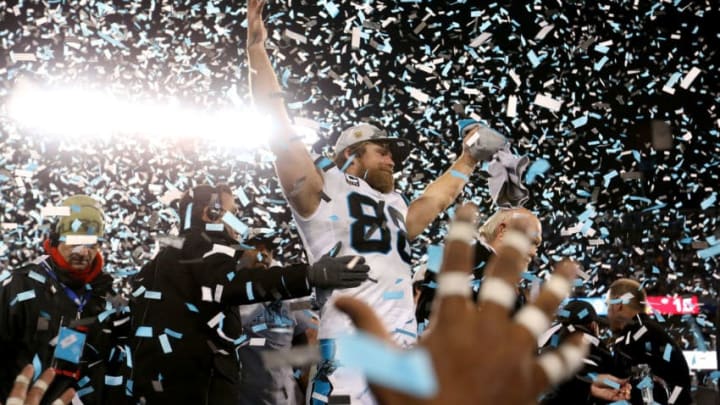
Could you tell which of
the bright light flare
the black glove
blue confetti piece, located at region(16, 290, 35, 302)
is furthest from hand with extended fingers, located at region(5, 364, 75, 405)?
the bright light flare

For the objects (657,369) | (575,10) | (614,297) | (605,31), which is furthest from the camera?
(605,31)

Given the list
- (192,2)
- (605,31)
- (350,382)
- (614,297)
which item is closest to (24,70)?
(192,2)

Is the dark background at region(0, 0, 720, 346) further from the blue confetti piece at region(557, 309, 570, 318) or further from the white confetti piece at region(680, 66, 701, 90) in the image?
the blue confetti piece at region(557, 309, 570, 318)

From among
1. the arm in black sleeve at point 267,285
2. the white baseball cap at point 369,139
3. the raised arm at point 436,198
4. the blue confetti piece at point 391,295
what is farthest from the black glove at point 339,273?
→ the white baseball cap at point 369,139

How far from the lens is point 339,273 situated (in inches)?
152

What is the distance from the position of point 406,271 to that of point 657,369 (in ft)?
10.0

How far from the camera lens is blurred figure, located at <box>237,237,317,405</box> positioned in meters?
6.09

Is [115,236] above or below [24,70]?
below

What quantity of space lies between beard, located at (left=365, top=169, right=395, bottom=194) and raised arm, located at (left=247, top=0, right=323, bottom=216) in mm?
589

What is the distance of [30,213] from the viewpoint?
23438 millimetres

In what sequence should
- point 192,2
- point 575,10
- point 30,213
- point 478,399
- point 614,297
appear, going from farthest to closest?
point 30,213 < point 575,10 < point 192,2 < point 614,297 < point 478,399

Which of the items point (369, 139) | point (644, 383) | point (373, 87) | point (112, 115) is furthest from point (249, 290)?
point (112, 115)

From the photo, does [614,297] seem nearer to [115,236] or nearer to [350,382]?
[350,382]

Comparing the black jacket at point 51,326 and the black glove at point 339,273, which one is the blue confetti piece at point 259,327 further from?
the black glove at point 339,273
